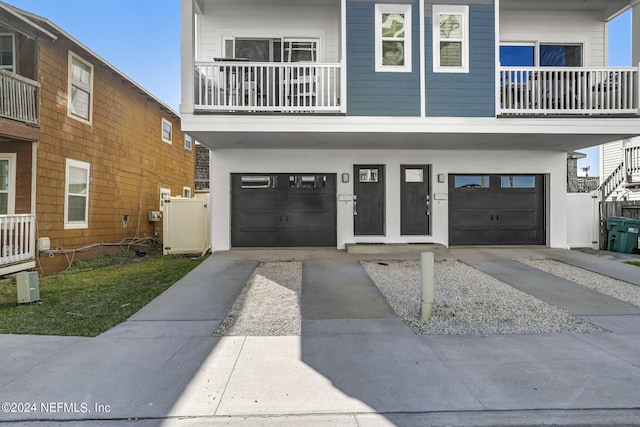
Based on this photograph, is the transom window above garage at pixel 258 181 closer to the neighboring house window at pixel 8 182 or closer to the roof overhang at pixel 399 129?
the roof overhang at pixel 399 129

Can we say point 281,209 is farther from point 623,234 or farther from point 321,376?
point 623,234

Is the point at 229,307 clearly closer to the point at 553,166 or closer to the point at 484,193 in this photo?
the point at 484,193

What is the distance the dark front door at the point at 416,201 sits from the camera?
10.4 m

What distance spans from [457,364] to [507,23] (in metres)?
9.97

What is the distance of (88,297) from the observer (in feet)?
20.0

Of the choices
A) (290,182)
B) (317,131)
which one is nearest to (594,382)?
(317,131)

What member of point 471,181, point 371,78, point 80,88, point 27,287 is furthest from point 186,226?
point 471,181

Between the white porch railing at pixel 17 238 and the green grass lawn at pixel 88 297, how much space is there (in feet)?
1.94

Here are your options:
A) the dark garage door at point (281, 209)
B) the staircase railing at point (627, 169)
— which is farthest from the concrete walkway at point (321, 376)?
the staircase railing at point (627, 169)

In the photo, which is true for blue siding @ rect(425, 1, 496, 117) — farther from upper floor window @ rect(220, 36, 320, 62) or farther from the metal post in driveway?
the metal post in driveway

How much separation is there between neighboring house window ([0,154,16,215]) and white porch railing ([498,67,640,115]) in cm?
1116

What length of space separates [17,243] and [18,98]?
3.15m

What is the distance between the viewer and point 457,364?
3.53m

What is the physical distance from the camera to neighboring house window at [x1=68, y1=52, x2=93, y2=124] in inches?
384
